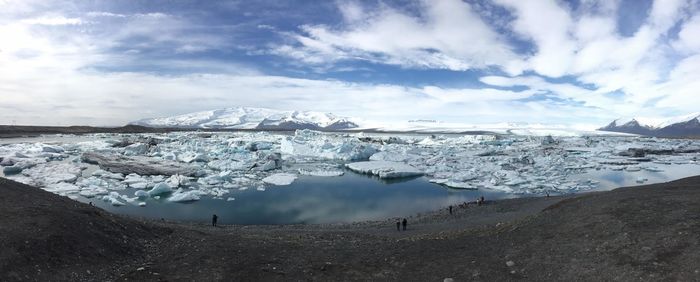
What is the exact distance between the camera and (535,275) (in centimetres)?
938

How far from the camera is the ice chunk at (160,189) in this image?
1179 inches

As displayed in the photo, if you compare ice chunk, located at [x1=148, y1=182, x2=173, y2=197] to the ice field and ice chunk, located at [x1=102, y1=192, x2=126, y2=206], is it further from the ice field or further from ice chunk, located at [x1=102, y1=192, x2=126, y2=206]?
ice chunk, located at [x1=102, y1=192, x2=126, y2=206]

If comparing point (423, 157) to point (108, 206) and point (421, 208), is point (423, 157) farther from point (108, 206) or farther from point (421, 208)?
point (108, 206)

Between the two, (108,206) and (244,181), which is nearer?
(108,206)

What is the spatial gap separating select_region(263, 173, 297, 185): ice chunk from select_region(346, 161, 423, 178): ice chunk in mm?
8964

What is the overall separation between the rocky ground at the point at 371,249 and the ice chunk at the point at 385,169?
27.7 meters

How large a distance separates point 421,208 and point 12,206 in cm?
2175

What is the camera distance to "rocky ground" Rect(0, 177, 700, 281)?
8.88m

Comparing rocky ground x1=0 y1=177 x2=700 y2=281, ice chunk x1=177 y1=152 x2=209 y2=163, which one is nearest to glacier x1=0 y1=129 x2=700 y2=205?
ice chunk x1=177 y1=152 x2=209 y2=163

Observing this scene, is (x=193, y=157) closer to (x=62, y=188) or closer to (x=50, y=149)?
(x=50, y=149)

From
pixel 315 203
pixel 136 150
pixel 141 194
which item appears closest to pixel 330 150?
pixel 136 150

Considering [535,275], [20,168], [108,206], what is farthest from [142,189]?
[535,275]

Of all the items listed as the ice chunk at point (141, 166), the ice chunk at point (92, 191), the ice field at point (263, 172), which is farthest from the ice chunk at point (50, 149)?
the ice chunk at point (92, 191)

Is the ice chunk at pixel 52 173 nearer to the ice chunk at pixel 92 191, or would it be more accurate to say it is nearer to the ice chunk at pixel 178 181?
the ice chunk at pixel 92 191
